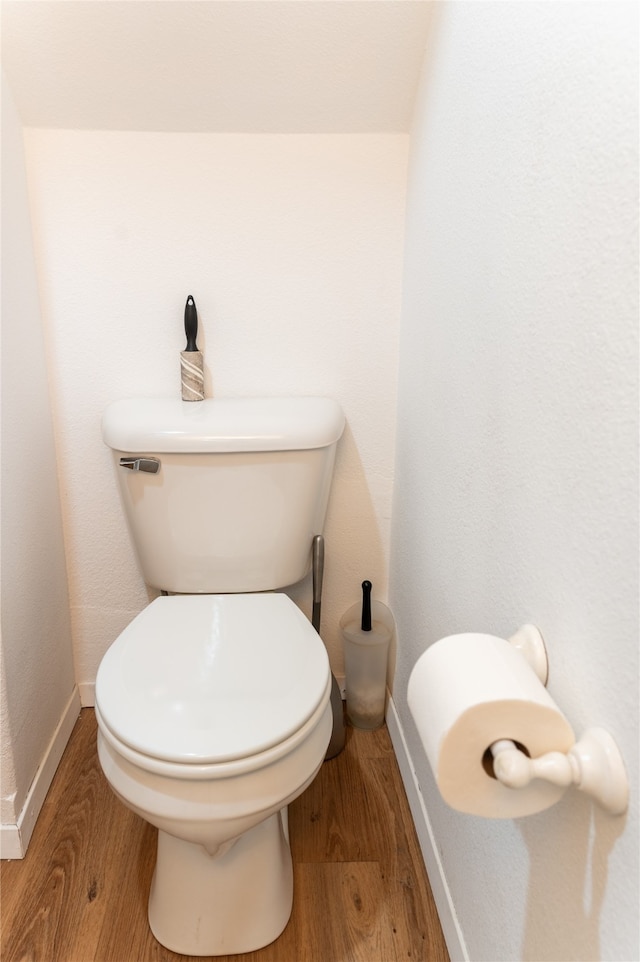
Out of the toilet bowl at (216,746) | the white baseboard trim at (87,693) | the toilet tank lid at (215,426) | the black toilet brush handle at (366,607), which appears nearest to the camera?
the toilet bowl at (216,746)

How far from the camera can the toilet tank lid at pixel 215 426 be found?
1.21 m

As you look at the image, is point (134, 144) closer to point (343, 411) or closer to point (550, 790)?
point (343, 411)

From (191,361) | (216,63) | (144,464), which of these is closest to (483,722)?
(144,464)

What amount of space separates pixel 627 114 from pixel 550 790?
59cm

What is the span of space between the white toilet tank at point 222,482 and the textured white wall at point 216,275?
0.11m

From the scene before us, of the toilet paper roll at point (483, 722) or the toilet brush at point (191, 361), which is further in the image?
the toilet brush at point (191, 361)

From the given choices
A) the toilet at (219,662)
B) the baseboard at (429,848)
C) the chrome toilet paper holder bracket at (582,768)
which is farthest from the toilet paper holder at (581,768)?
the baseboard at (429,848)

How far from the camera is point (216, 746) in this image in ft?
2.74

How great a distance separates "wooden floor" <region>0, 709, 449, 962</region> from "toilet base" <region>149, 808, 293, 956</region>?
0.03m

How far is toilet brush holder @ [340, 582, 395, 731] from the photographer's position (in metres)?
1.46

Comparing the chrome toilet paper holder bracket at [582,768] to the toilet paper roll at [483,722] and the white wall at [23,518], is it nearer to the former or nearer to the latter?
the toilet paper roll at [483,722]

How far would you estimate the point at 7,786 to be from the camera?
45.6 inches

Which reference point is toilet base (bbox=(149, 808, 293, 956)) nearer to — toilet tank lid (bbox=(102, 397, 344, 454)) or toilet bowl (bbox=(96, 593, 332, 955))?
toilet bowl (bbox=(96, 593, 332, 955))

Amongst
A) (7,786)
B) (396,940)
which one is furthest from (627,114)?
(7,786)
